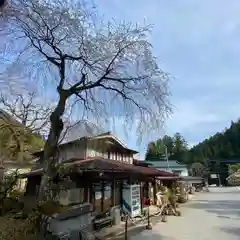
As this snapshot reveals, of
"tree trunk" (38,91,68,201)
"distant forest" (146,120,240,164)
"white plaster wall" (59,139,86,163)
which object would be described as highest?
"distant forest" (146,120,240,164)

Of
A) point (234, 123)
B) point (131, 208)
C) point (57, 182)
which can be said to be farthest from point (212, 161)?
point (57, 182)

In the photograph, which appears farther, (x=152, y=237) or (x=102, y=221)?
(x=102, y=221)

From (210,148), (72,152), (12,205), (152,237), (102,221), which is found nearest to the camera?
(152,237)

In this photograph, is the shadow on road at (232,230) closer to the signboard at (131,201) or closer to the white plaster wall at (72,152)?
the signboard at (131,201)

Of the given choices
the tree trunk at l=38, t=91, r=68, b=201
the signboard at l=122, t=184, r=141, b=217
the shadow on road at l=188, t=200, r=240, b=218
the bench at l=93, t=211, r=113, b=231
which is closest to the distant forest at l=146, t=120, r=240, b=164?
the shadow on road at l=188, t=200, r=240, b=218

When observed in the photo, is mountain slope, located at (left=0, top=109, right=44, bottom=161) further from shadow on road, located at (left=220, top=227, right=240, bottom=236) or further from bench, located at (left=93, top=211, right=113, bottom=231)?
shadow on road, located at (left=220, top=227, right=240, bottom=236)

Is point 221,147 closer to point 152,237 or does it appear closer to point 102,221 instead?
point 102,221

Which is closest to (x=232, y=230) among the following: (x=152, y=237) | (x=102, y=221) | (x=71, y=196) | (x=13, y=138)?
(x=152, y=237)

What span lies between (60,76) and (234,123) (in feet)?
342

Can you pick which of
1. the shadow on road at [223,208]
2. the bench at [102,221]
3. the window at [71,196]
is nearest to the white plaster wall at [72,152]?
the window at [71,196]

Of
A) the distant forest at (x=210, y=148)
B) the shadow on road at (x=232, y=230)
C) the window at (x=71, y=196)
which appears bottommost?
the shadow on road at (x=232, y=230)

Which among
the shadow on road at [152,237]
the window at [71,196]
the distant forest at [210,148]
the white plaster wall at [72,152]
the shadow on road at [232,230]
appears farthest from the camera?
the distant forest at [210,148]

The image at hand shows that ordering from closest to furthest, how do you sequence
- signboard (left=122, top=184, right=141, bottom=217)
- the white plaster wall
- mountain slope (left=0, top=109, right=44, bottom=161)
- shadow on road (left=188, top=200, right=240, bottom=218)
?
mountain slope (left=0, top=109, right=44, bottom=161), signboard (left=122, top=184, right=141, bottom=217), the white plaster wall, shadow on road (left=188, top=200, right=240, bottom=218)

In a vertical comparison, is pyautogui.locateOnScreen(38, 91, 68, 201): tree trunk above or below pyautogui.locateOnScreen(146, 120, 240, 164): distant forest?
below
